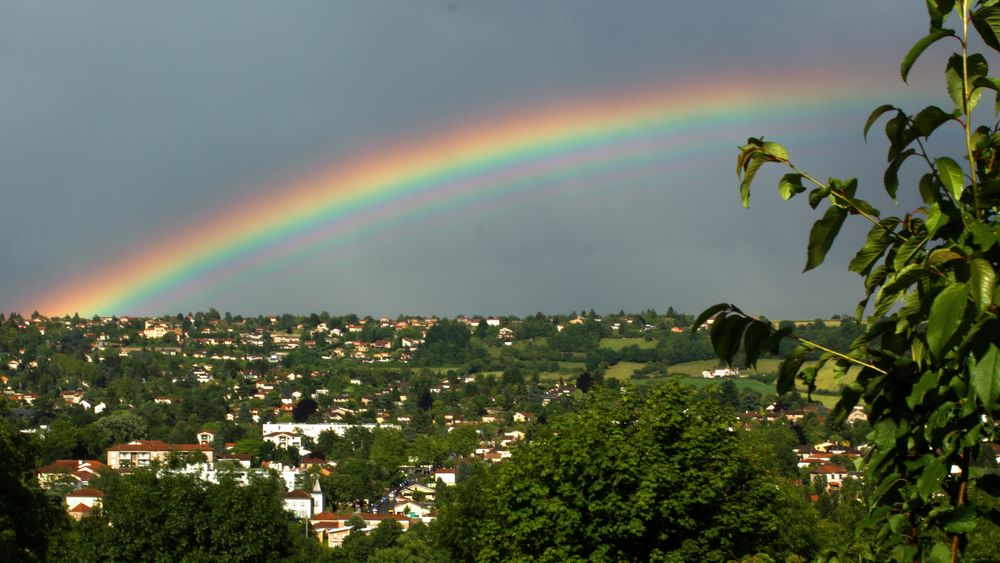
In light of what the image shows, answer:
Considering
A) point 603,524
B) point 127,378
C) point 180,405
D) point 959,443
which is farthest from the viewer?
point 127,378

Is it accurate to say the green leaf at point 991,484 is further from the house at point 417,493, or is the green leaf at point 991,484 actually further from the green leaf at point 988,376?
the house at point 417,493

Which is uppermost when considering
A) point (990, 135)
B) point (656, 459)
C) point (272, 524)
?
point (990, 135)

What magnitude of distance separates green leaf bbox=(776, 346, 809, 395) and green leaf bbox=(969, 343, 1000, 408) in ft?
1.96

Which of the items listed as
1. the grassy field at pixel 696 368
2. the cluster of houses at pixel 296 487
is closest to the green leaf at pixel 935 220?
the cluster of houses at pixel 296 487

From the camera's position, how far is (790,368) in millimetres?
2658

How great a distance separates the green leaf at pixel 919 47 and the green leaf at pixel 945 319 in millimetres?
741

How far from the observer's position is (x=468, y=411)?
174 metres

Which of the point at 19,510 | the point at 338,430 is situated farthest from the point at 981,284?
the point at 338,430

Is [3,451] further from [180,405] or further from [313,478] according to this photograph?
[180,405]

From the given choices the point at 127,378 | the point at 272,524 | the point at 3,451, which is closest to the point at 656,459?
the point at 3,451

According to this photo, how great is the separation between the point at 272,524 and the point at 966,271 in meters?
30.2

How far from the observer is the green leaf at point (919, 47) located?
248 cm

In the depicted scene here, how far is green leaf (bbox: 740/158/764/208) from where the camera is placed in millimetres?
2639

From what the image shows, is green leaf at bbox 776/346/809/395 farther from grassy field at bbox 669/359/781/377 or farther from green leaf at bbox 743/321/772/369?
grassy field at bbox 669/359/781/377
